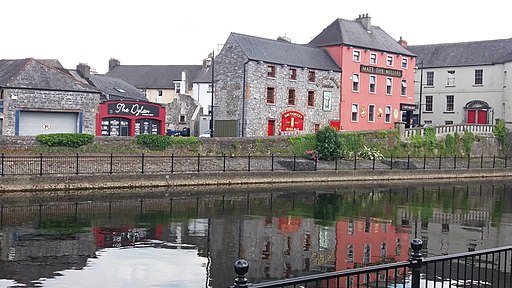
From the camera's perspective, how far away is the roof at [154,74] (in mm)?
81062

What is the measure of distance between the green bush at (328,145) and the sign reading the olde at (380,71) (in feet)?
46.7

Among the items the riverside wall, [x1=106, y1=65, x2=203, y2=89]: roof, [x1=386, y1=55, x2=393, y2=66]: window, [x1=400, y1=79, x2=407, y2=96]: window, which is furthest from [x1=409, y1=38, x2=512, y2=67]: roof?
[x1=106, y1=65, x2=203, y2=89]: roof

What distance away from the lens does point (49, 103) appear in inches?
1499

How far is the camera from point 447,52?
65500 mm

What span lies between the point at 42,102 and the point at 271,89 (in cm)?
1730

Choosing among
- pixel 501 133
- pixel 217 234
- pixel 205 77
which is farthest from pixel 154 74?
pixel 217 234

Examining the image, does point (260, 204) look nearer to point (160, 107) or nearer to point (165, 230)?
point (165, 230)

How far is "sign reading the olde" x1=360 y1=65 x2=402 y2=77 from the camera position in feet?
174

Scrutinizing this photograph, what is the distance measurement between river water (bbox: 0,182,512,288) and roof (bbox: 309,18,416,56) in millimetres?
25085

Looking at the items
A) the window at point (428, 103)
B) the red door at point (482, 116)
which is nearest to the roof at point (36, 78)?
the window at point (428, 103)

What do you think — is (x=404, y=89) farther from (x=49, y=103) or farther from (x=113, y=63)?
(x=113, y=63)

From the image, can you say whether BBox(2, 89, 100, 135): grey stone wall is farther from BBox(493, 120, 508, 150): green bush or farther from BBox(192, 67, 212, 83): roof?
BBox(493, 120, 508, 150): green bush

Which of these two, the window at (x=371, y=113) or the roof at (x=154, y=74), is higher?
the roof at (x=154, y=74)

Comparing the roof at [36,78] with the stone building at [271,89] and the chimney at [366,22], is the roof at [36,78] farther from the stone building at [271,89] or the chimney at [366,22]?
the chimney at [366,22]
